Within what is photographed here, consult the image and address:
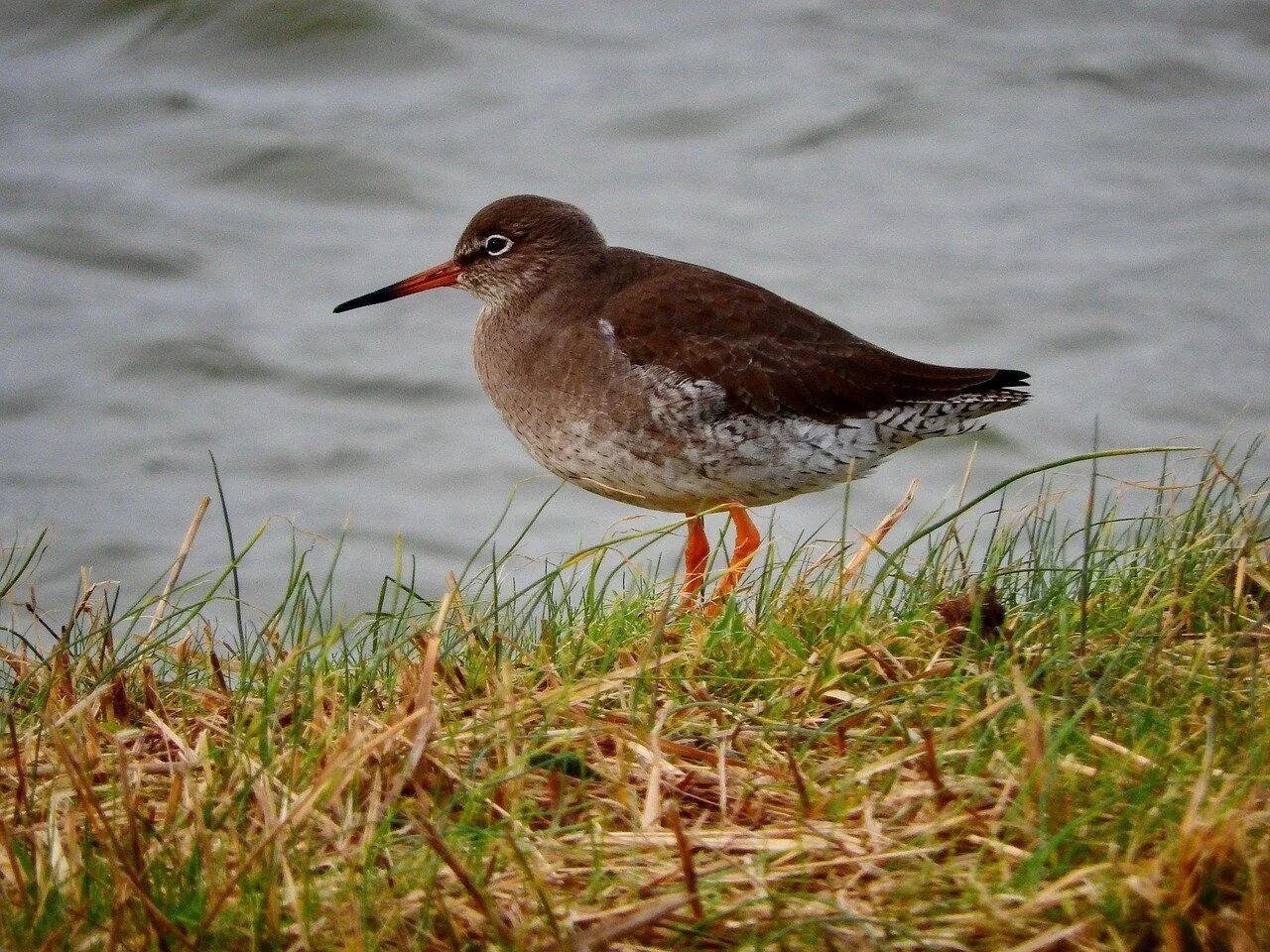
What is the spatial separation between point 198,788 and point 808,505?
831 cm

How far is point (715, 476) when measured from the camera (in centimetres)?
557

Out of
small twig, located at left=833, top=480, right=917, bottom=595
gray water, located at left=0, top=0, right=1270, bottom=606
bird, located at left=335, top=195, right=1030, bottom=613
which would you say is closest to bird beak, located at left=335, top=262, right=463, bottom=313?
bird, located at left=335, top=195, right=1030, bottom=613

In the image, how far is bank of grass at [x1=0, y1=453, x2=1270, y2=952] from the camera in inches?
110

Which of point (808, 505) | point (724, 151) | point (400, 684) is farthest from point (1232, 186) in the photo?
point (400, 684)

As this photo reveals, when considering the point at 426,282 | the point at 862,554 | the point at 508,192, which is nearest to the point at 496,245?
the point at 426,282

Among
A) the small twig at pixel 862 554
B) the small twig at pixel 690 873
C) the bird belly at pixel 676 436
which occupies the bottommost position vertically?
the small twig at pixel 690 873

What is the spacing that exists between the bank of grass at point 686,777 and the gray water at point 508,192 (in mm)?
6220

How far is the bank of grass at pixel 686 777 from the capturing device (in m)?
2.81

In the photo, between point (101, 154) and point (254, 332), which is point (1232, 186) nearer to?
point (254, 332)

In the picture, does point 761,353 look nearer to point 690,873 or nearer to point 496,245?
point 496,245

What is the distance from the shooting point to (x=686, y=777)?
3328 mm

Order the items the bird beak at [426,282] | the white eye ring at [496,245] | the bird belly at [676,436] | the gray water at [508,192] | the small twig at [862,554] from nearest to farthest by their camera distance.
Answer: the small twig at [862,554] < the bird belly at [676,436] < the white eye ring at [496,245] < the bird beak at [426,282] < the gray water at [508,192]

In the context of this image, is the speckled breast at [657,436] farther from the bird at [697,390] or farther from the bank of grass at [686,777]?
the bank of grass at [686,777]

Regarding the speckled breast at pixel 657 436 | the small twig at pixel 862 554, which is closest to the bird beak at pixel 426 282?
the speckled breast at pixel 657 436
